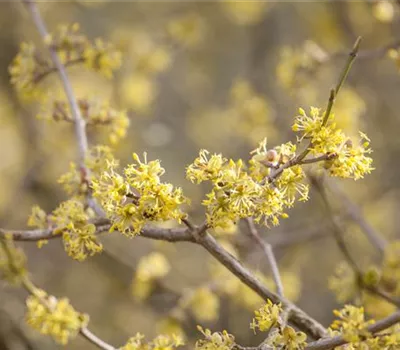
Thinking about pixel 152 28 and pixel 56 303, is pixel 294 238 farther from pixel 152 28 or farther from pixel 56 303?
pixel 152 28

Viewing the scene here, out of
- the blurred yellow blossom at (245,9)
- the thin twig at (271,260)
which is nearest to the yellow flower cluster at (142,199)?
the thin twig at (271,260)

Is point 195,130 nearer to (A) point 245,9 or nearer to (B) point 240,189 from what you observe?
(A) point 245,9

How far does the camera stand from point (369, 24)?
4.88 m

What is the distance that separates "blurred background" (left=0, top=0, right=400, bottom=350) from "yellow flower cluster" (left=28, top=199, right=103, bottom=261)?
139 cm

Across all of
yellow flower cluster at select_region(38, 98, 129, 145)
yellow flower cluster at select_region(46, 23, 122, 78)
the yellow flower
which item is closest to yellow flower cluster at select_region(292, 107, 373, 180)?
yellow flower cluster at select_region(38, 98, 129, 145)

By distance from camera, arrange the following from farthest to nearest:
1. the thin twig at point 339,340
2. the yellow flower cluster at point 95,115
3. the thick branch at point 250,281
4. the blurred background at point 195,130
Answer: the blurred background at point 195,130, the yellow flower cluster at point 95,115, the thick branch at point 250,281, the thin twig at point 339,340

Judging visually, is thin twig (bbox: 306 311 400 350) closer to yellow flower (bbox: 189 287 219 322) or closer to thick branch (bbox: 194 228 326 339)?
thick branch (bbox: 194 228 326 339)

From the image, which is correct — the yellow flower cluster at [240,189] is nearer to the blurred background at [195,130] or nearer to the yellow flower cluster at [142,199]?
the yellow flower cluster at [142,199]

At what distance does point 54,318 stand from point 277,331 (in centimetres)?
62

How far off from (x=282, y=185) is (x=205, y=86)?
4473mm

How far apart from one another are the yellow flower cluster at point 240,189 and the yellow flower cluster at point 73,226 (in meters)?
0.35

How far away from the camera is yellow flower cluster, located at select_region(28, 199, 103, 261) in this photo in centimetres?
181

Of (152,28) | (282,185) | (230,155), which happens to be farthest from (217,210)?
(152,28)

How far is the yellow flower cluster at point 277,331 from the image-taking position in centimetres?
160
